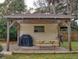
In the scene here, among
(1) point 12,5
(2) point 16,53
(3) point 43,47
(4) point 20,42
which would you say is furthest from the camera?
(1) point 12,5

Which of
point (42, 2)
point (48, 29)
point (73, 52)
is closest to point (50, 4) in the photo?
point (42, 2)

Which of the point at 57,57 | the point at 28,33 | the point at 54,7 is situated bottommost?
the point at 57,57

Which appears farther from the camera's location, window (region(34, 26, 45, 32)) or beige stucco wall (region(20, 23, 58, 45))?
window (region(34, 26, 45, 32))

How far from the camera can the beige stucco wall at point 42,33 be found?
24.2 meters

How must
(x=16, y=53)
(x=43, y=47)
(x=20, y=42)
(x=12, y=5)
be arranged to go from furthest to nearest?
(x=12, y=5)
(x=20, y=42)
(x=43, y=47)
(x=16, y=53)

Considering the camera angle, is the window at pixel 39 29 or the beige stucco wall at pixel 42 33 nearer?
the beige stucco wall at pixel 42 33

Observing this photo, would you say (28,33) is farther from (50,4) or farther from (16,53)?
(50,4)

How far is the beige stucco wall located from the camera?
79.3 feet

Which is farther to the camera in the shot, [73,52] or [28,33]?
[28,33]

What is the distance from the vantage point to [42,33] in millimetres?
24312

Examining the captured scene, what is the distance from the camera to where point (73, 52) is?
19.3 m

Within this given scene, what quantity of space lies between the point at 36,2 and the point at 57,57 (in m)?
25.7

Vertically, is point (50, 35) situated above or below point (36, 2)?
below

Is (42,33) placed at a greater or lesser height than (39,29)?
lesser
